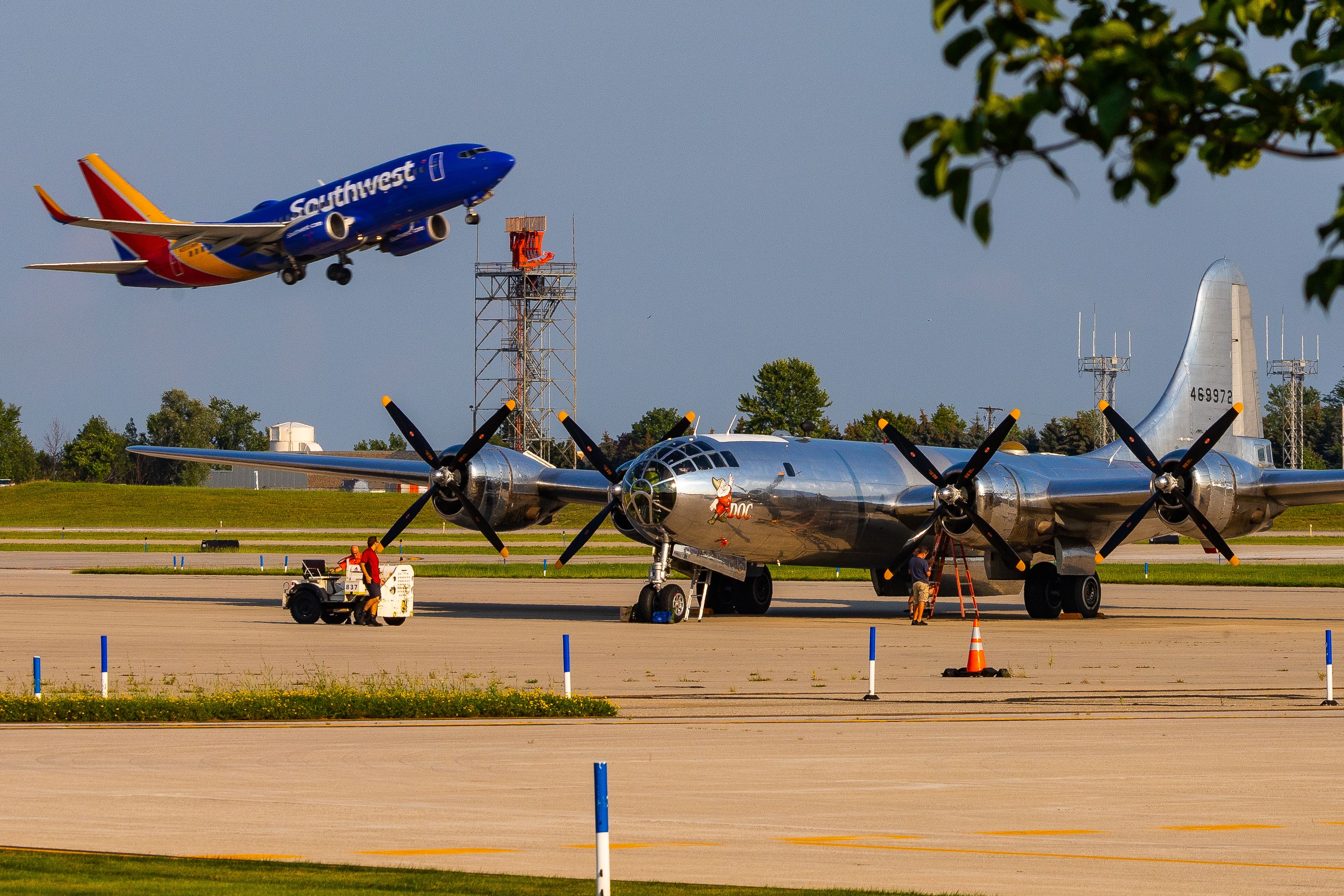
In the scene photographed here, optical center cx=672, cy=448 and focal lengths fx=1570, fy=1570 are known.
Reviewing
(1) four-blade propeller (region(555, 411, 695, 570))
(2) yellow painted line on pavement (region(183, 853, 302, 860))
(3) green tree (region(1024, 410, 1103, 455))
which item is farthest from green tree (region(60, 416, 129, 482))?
(2) yellow painted line on pavement (region(183, 853, 302, 860))

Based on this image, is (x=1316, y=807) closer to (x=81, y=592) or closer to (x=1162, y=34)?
(x=1162, y=34)

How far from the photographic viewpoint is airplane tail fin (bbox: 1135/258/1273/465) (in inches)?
1778

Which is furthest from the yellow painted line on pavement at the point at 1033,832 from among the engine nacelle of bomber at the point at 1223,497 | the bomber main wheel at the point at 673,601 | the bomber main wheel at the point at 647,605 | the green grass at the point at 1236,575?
the green grass at the point at 1236,575

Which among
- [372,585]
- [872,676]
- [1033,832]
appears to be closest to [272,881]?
[1033,832]

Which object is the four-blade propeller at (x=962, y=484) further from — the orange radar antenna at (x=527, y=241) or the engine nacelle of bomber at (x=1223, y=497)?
the orange radar antenna at (x=527, y=241)

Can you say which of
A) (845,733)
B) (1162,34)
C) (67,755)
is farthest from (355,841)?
(1162,34)

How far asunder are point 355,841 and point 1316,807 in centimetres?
801

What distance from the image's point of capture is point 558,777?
15203mm

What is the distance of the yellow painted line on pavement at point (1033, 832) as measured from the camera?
12.2 metres

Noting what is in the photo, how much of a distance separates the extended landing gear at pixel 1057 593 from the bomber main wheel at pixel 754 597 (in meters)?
6.91

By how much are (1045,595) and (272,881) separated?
3375cm

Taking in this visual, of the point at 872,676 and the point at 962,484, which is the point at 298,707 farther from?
the point at 962,484

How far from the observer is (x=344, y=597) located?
37000 mm

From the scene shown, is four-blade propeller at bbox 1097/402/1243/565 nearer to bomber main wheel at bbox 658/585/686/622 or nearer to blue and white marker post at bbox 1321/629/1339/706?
bomber main wheel at bbox 658/585/686/622
